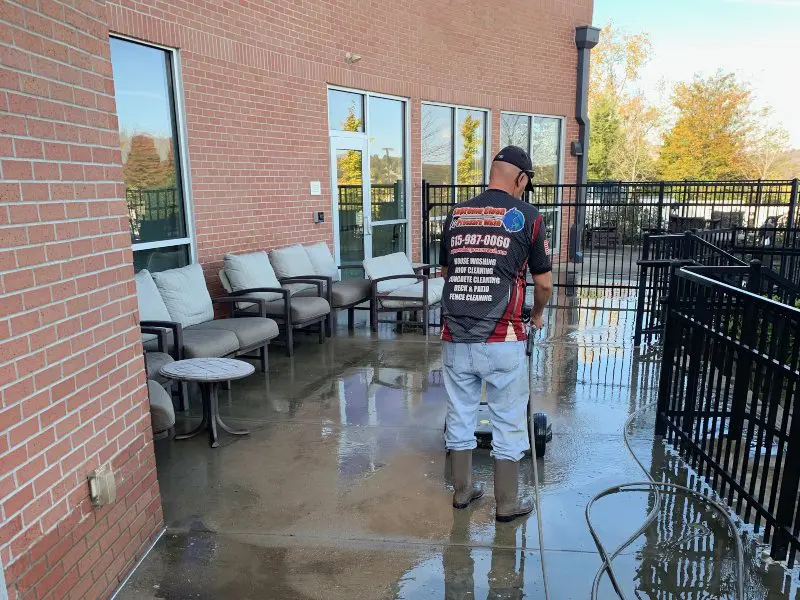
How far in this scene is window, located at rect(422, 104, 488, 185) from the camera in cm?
1077

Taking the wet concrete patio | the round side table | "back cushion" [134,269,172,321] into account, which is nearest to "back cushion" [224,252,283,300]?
"back cushion" [134,269,172,321]

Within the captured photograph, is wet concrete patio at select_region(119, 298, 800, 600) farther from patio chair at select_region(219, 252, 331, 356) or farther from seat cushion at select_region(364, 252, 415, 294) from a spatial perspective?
seat cushion at select_region(364, 252, 415, 294)

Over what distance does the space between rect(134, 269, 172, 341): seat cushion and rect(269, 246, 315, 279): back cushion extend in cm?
205

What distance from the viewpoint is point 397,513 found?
337cm

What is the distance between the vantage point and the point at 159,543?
3.11 meters

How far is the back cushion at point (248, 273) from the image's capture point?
21.6 feet

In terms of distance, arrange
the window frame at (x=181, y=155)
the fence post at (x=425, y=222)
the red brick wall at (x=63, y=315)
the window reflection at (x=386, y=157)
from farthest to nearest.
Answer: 1. the fence post at (x=425, y=222)
2. the window reflection at (x=386, y=157)
3. the window frame at (x=181, y=155)
4. the red brick wall at (x=63, y=315)

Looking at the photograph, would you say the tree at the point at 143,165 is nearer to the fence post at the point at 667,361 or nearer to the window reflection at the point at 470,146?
the fence post at the point at 667,361

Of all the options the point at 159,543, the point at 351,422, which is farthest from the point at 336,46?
the point at 159,543

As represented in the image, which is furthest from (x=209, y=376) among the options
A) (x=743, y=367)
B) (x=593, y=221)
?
(x=593, y=221)

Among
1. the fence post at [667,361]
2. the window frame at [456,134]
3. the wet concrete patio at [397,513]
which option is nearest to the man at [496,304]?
the wet concrete patio at [397,513]

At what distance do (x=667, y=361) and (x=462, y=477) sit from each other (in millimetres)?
1747

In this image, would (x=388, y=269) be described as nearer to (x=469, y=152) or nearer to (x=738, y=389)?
(x=469, y=152)

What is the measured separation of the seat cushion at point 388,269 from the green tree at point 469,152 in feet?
13.1
